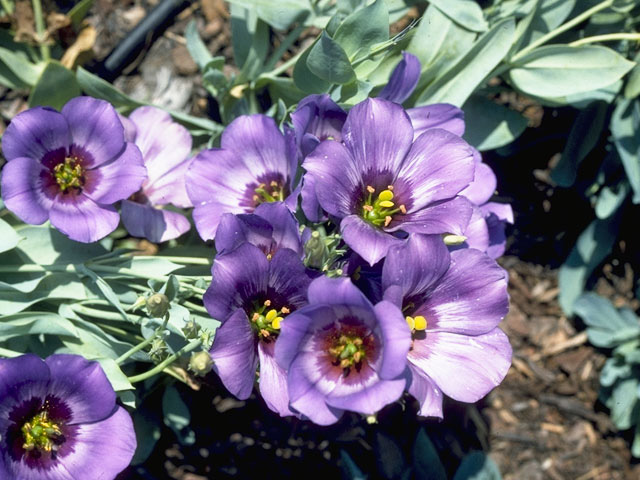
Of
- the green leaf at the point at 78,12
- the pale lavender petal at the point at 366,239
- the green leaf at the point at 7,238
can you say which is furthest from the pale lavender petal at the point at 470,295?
the green leaf at the point at 78,12

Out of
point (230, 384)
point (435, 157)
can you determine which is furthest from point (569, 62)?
point (230, 384)

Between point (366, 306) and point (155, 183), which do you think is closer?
point (366, 306)

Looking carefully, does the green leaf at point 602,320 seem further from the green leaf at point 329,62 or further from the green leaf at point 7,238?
the green leaf at point 7,238

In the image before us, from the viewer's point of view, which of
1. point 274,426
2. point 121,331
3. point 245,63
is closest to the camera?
point 121,331

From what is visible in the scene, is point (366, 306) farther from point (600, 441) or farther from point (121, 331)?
point (600, 441)

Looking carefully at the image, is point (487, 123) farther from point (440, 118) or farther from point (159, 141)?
point (159, 141)

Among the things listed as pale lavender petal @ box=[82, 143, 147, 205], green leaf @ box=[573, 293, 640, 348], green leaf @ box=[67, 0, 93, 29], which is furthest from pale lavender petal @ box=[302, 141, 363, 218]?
green leaf @ box=[573, 293, 640, 348]
